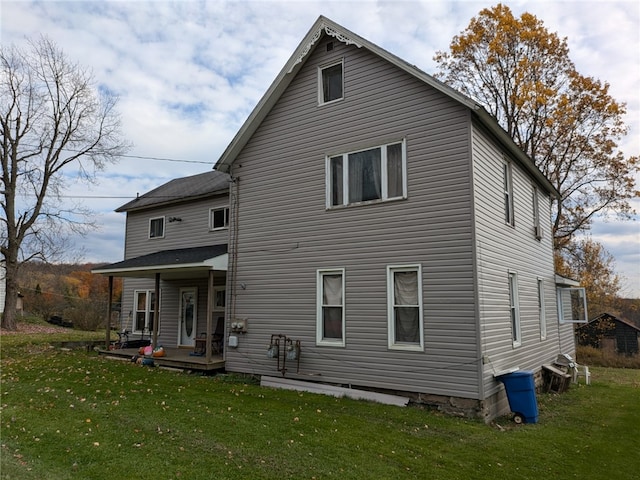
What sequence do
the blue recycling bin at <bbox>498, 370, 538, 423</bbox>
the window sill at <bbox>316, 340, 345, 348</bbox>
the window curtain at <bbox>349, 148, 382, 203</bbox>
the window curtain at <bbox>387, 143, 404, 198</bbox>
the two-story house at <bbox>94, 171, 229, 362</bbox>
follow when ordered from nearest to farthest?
the blue recycling bin at <bbox>498, 370, 538, 423</bbox>
the window curtain at <bbox>387, 143, 404, 198</bbox>
the window sill at <bbox>316, 340, 345, 348</bbox>
the window curtain at <bbox>349, 148, 382, 203</bbox>
the two-story house at <bbox>94, 171, 229, 362</bbox>

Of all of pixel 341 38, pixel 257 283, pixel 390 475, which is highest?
pixel 341 38

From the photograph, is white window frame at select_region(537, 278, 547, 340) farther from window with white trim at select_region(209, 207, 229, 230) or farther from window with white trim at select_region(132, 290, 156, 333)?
window with white trim at select_region(132, 290, 156, 333)

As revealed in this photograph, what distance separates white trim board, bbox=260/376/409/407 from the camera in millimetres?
8703

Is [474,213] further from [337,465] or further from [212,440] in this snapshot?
[212,440]

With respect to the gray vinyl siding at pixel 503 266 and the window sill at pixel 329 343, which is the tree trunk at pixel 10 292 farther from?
the gray vinyl siding at pixel 503 266

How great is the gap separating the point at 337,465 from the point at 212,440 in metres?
1.84

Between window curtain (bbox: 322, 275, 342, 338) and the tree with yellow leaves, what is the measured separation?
15378 mm

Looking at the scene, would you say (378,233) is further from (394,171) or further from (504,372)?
(504,372)

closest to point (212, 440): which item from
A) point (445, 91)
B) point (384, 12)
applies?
point (445, 91)

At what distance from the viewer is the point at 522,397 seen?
839 cm

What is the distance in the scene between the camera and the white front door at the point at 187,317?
15.1 m

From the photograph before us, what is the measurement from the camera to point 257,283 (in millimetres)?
11211

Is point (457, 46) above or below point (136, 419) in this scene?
above

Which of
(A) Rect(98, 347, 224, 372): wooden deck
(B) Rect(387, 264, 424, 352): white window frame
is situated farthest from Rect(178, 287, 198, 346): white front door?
(B) Rect(387, 264, 424, 352): white window frame
